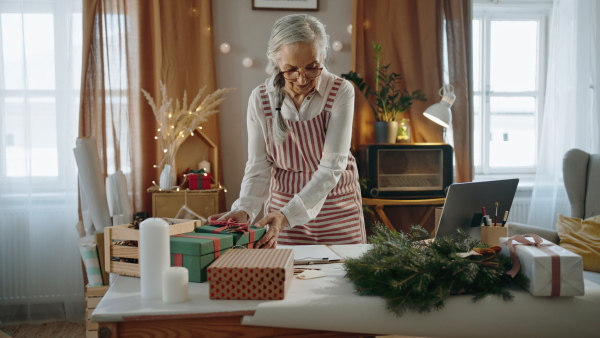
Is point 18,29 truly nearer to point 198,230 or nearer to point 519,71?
point 198,230

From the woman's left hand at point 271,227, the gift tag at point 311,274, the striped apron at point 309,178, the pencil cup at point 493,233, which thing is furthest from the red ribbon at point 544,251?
the striped apron at point 309,178

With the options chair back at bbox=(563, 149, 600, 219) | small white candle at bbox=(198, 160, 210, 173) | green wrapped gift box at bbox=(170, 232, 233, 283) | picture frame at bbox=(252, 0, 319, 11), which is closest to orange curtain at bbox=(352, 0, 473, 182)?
picture frame at bbox=(252, 0, 319, 11)

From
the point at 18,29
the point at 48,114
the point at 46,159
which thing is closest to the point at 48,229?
the point at 46,159

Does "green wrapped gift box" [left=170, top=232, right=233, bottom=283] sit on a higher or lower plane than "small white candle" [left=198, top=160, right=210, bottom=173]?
lower

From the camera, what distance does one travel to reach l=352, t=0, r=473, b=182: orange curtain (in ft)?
12.1

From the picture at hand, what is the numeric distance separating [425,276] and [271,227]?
61 cm

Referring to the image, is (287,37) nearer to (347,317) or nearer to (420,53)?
(347,317)

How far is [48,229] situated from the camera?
11.1 ft

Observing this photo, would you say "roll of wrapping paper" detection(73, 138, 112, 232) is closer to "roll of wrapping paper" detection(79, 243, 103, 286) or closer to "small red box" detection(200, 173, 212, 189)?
"roll of wrapping paper" detection(79, 243, 103, 286)

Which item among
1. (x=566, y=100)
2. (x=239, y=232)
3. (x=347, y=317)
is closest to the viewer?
(x=347, y=317)

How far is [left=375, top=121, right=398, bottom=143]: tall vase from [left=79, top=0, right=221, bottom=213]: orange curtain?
122cm

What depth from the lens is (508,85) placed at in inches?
167

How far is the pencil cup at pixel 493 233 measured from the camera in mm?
1559

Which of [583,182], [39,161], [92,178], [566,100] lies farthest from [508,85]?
[39,161]
